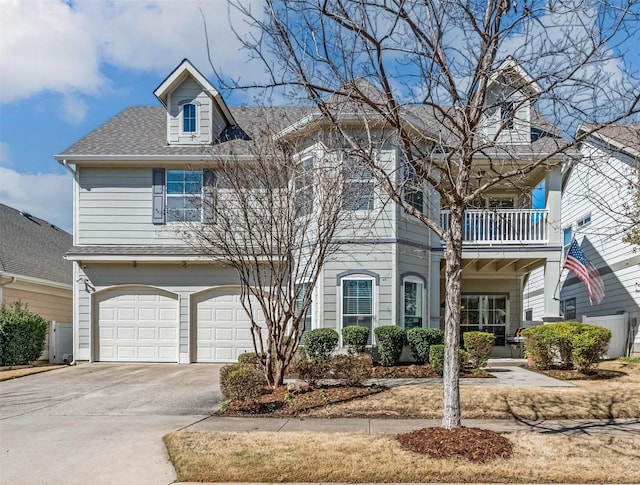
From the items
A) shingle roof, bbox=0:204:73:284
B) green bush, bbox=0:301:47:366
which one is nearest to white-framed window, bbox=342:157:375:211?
green bush, bbox=0:301:47:366

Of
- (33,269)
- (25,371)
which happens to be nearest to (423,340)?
(25,371)

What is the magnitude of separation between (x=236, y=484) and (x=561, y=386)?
283 inches

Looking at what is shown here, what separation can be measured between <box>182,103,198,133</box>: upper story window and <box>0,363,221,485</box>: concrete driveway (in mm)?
7235

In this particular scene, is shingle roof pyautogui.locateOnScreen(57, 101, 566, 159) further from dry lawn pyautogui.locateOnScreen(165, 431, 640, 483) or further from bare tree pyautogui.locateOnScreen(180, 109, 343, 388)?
dry lawn pyautogui.locateOnScreen(165, 431, 640, 483)

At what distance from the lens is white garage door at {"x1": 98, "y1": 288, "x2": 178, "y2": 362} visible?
50.3 ft

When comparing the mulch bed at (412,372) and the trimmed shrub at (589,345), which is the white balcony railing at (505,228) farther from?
the mulch bed at (412,372)

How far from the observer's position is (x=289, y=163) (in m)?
10.0

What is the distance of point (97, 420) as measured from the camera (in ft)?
26.4

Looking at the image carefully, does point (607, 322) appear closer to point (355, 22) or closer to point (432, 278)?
point (432, 278)

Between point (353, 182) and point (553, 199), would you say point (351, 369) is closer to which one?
point (353, 182)

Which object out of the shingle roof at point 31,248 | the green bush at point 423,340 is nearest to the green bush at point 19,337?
the shingle roof at point 31,248

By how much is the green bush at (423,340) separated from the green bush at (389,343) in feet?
0.83

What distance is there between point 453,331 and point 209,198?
6.94 meters

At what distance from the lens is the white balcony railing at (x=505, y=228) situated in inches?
580
